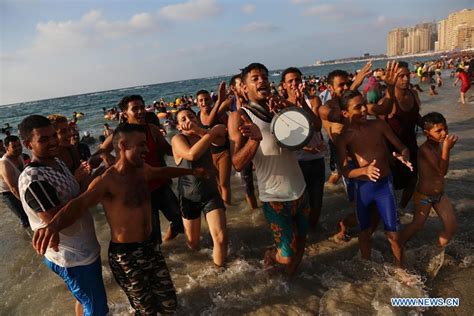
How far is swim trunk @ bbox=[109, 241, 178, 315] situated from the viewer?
2.61 m

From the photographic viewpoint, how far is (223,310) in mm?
3318

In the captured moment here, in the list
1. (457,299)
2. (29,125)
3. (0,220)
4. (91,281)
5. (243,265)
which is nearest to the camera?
(29,125)

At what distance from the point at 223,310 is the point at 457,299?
7.34 ft

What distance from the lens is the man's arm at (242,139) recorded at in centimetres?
277

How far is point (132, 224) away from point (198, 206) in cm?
139

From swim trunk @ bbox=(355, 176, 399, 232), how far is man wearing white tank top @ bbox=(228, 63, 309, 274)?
0.59m

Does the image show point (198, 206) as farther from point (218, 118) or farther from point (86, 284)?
point (218, 118)

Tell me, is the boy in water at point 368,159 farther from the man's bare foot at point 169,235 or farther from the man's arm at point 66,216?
the man's bare foot at point 169,235

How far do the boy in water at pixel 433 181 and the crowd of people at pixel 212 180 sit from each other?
0.01 m

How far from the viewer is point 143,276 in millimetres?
2652

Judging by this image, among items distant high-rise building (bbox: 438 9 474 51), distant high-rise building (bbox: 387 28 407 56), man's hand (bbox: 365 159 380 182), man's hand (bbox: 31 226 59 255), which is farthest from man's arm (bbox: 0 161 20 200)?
distant high-rise building (bbox: 387 28 407 56)

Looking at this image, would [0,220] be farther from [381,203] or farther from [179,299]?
[381,203]

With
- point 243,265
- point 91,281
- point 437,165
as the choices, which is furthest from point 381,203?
point 91,281

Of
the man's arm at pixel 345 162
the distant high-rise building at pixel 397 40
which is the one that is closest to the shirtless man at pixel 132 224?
the man's arm at pixel 345 162
